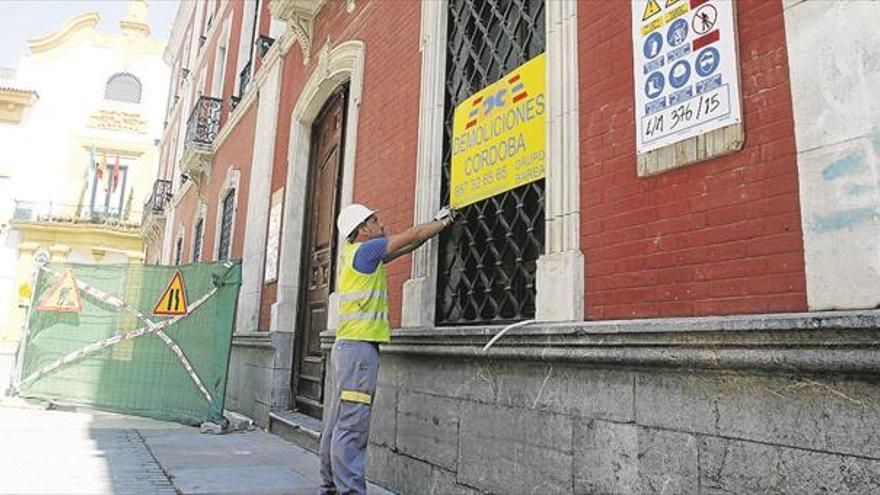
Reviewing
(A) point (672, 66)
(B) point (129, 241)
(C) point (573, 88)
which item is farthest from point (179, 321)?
(B) point (129, 241)

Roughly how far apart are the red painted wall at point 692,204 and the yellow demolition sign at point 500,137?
487mm

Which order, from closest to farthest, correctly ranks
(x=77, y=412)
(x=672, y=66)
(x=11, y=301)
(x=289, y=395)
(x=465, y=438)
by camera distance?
(x=672, y=66)
(x=465, y=438)
(x=289, y=395)
(x=77, y=412)
(x=11, y=301)

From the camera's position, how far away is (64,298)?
909 cm

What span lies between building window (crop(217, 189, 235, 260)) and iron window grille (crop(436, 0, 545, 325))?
334 inches

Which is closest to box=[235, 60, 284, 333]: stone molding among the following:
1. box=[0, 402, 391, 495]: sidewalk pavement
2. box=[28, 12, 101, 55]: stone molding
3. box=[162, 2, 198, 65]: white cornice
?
box=[0, 402, 391, 495]: sidewalk pavement

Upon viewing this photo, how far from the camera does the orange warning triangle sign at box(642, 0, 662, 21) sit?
3170 millimetres

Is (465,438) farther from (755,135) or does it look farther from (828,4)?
(828,4)

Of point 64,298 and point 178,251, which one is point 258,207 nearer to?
point 64,298

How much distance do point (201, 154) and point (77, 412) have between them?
7.91 meters

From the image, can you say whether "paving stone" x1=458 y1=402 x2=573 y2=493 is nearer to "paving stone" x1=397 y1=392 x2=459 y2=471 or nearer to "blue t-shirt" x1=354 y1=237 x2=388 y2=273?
"paving stone" x1=397 y1=392 x2=459 y2=471

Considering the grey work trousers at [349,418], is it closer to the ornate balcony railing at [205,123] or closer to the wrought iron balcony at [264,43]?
the wrought iron balcony at [264,43]

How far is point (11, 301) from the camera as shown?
3253cm

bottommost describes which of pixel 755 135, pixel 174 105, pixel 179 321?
pixel 179 321

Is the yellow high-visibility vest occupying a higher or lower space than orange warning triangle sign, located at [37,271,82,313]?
lower
